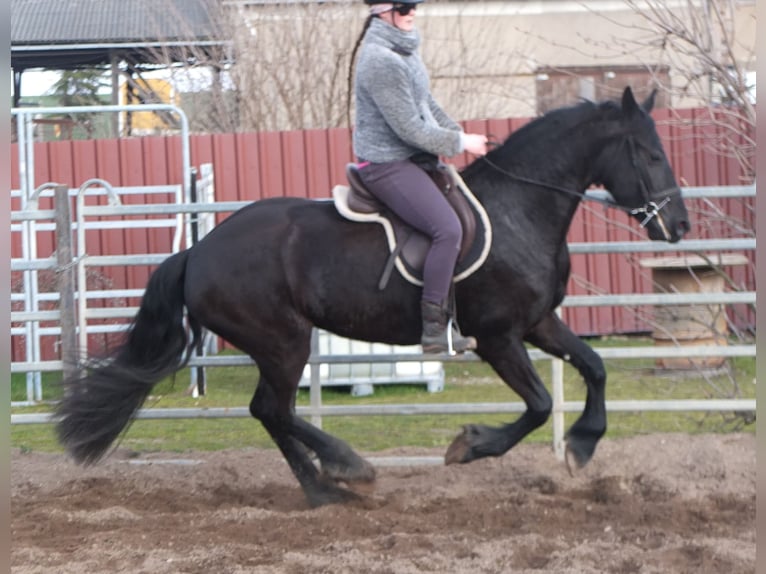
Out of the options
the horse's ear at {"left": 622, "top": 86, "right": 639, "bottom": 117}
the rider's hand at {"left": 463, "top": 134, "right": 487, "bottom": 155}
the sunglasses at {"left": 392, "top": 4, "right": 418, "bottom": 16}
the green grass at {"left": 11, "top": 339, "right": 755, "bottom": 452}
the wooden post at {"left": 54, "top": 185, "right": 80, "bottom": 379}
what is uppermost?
A: the sunglasses at {"left": 392, "top": 4, "right": 418, "bottom": 16}

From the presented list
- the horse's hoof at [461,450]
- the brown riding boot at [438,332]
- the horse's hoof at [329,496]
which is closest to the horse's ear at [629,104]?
the brown riding boot at [438,332]

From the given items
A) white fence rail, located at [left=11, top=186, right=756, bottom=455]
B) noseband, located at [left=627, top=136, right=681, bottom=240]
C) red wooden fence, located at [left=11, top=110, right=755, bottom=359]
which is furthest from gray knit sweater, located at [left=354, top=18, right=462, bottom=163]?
red wooden fence, located at [left=11, top=110, right=755, bottom=359]

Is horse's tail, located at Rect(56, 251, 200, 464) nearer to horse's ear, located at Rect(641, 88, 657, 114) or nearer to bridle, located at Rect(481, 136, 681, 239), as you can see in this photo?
bridle, located at Rect(481, 136, 681, 239)

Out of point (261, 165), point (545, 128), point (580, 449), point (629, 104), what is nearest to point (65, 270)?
point (545, 128)

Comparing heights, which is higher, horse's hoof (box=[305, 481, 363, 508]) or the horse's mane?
the horse's mane

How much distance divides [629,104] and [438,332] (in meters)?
1.59

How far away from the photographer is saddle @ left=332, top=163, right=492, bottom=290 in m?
5.68

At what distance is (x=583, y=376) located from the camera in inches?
238

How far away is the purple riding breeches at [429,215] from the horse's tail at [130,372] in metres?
1.36

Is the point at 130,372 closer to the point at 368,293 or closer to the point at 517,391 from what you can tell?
the point at 368,293

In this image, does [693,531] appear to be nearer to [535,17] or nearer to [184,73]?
[184,73]

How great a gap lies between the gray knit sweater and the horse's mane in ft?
1.00

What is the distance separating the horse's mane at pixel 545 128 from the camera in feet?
19.3

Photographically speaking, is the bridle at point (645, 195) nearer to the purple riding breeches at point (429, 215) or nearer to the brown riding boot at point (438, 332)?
the purple riding breeches at point (429, 215)
